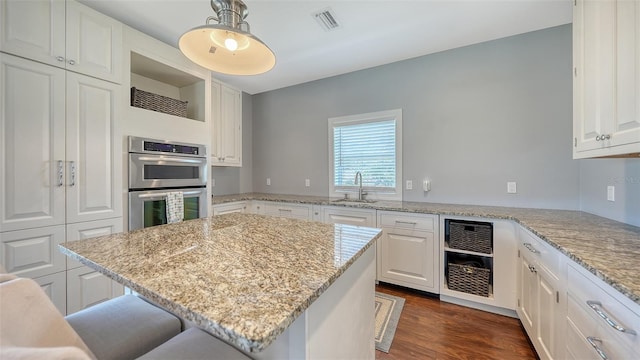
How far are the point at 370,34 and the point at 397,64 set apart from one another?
0.76 meters

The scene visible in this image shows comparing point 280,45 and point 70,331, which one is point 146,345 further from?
point 280,45

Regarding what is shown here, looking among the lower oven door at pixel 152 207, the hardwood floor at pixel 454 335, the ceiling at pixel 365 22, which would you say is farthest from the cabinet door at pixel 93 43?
the hardwood floor at pixel 454 335

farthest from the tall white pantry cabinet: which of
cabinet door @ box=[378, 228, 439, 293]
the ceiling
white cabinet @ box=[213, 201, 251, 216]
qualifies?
cabinet door @ box=[378, 228, 439, 293]

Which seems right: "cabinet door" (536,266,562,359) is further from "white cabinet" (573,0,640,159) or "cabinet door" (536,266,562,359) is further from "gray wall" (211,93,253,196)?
"gray wall" (211,93,253,196)

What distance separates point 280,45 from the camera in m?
2.62

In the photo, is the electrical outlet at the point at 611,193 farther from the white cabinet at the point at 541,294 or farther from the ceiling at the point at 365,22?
the ceiling at the point at 365,22

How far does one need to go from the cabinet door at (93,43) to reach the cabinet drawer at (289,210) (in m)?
2.04

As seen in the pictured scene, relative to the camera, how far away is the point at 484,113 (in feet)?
8.56

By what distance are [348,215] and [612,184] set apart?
210 cm

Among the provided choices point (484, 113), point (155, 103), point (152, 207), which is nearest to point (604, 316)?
point (484, 113)

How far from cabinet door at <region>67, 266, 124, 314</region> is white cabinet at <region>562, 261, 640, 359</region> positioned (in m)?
2.94

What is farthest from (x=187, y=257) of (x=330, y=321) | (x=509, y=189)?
(x=509, y=189)

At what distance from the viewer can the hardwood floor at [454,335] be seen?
5.59 ft

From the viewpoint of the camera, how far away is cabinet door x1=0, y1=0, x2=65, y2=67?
155 centimetres
